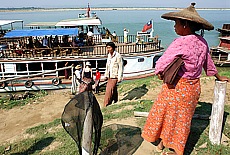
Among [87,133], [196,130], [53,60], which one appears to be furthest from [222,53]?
[87,133]

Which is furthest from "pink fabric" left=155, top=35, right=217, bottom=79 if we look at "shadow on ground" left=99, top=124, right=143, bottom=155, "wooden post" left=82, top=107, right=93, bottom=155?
"shadow on ground" left=99, top=124, right=143, bottom=155

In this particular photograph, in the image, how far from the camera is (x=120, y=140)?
3.85 metres

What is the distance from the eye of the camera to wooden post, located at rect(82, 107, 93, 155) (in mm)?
2836

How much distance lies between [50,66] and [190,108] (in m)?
11.7

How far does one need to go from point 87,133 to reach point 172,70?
133cm

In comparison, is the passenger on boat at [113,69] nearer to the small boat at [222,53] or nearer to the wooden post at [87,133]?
the wooden post at [87,133]

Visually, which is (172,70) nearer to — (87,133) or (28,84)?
(87,133)

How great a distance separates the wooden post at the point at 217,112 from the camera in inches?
126

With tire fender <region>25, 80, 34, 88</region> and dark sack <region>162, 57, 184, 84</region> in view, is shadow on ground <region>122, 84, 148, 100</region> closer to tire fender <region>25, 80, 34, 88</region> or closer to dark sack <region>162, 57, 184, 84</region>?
dark sack <region>162, 57, 184, 84</region>

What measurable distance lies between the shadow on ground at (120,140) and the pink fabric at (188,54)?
1555 mm

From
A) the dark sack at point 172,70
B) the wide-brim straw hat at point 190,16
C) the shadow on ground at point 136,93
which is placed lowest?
the shadow on ground at point 136,93

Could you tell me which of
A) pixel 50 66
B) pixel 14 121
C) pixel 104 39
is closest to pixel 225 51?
pixel 104 39

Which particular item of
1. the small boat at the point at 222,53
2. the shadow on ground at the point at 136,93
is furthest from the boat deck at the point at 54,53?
the small boat at the point at 222,53

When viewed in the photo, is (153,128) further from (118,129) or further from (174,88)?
(118,129)
